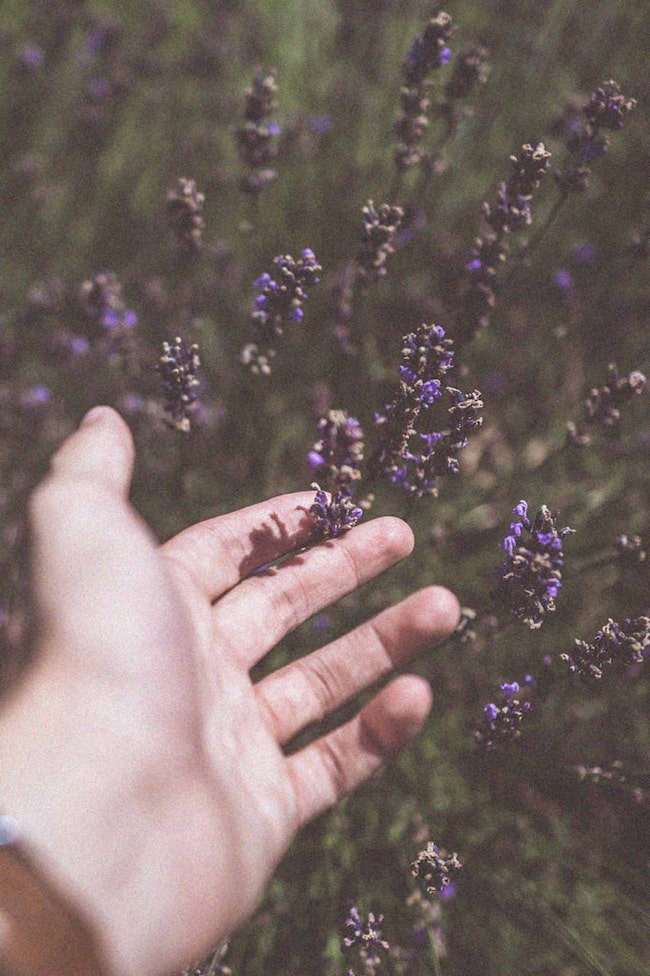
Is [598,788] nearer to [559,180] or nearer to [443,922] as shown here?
[443,922]

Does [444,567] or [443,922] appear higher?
[444,567]

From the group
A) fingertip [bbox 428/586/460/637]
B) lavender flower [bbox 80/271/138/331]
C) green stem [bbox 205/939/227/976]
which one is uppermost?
lavender flower [bbox 80/271/138/331]

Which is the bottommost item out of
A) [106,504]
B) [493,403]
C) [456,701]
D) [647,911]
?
[647,911]

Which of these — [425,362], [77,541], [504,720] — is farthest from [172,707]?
[425,362]

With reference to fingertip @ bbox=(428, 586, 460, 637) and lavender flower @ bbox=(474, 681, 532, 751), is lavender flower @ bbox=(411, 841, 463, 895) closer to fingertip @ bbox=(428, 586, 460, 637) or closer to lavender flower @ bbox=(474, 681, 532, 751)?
lavender flower @ bbox=(474, 681, 532, 751)

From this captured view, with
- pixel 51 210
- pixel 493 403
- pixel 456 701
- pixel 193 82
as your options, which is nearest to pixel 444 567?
pixel 456 701

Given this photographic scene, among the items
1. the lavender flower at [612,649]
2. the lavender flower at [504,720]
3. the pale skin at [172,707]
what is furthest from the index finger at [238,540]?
the lavender flower at [612,649]

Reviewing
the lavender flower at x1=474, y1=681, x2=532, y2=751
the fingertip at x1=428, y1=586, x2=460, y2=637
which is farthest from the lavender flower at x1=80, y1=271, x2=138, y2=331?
the lavender flower at x1=474, y1=681, x2=532, y2=751
